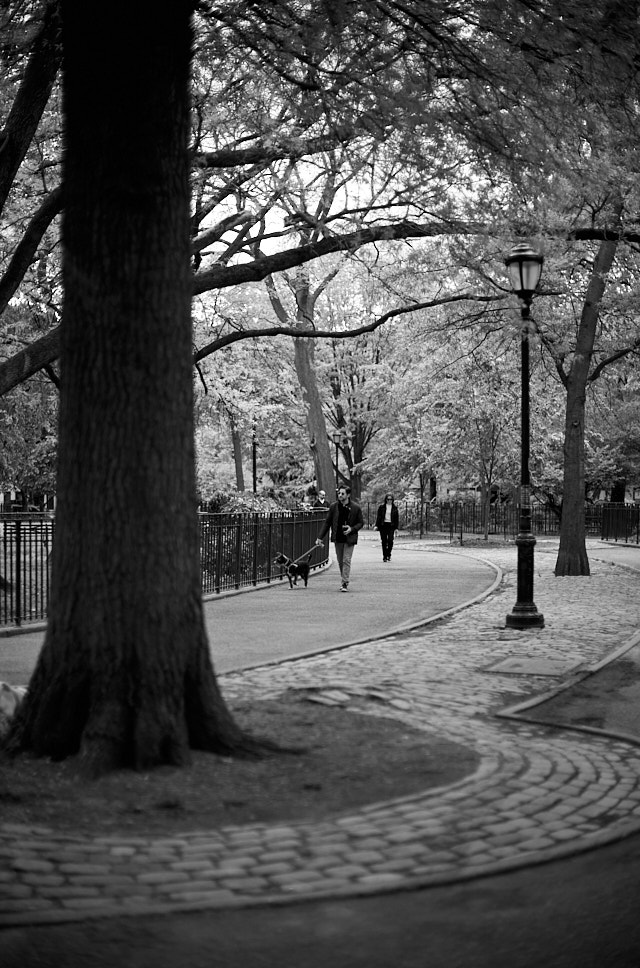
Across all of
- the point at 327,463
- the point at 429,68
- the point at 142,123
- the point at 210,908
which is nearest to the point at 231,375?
the point at 327,463

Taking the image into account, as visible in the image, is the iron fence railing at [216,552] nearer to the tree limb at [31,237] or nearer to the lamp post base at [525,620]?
the tree limb at [31,237]

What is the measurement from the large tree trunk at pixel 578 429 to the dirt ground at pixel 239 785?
54.8 ft

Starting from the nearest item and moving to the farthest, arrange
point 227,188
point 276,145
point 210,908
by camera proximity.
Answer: point 210,908, point 276,145, point 227,188

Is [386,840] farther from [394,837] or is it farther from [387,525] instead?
[387,525]

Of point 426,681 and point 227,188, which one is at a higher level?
point 227,188

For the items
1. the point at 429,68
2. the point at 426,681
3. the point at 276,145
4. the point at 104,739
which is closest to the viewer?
the point at 104,739

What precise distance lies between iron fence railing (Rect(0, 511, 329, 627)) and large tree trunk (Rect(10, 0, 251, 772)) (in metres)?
8.70

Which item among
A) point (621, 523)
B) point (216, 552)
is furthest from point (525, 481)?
point (621, 523)

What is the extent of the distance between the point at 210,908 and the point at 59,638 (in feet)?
8.26

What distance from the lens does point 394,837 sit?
5.10 metres

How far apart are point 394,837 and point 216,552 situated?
14746 mm

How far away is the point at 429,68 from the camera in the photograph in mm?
10859

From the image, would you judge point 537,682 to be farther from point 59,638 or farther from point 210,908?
point 210,908

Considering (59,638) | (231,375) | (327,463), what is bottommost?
(59,638)
